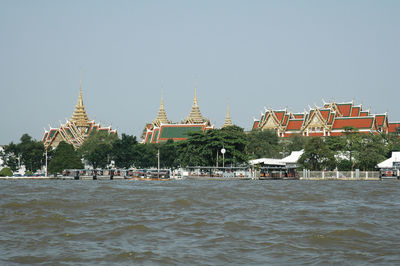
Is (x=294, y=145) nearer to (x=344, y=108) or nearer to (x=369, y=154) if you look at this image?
(x=369, y=154)

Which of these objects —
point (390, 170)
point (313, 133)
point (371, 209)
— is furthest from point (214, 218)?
point (313, 133)

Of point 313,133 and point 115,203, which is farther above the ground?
point 313,133

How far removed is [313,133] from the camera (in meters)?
92.8

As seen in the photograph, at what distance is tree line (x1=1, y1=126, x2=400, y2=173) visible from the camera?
196 ft

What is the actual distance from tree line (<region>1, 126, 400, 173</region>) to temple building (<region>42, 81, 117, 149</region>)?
44.0 ft

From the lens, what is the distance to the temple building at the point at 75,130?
311ft

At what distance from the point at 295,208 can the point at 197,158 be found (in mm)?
42710

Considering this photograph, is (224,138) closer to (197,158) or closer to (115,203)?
(197,158)

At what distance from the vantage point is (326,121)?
301 feet

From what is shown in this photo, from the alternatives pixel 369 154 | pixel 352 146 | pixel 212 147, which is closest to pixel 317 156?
pixel 352 146

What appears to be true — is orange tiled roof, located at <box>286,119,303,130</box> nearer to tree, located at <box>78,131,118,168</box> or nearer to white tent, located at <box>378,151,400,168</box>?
tree, located at <box>78,131,118,168</box>

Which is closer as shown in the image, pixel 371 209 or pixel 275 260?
pixel 275 260

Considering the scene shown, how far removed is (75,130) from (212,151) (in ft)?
131

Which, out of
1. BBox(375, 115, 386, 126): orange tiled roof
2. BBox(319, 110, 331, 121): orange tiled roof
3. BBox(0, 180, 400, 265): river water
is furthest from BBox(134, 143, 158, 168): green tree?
BBox(0, 180, 400, 265): river water
